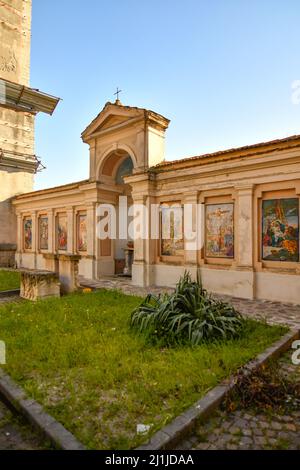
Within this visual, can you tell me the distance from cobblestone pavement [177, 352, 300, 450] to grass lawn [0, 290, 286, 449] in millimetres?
314

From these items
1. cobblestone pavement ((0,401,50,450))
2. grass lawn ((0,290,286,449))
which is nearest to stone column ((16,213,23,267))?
grass lawn ((0,290,286,449))

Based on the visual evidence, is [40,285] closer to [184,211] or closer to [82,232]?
[184,211]

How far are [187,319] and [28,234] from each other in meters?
16.0

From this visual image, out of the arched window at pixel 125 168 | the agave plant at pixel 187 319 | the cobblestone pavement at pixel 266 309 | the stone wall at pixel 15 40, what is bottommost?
the cobblestone pavement at pixel 266 309

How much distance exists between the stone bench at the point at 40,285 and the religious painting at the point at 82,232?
550 centimetres

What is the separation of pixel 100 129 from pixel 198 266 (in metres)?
8.26

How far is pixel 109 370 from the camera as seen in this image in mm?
4051

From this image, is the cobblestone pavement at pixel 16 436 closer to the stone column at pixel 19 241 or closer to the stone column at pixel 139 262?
the stone column at pixel 139 262

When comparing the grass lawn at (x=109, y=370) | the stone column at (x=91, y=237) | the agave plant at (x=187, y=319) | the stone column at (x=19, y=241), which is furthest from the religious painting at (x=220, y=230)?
the stone column at (x=19, y=241)

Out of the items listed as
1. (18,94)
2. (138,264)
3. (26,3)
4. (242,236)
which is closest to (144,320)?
(242,236)

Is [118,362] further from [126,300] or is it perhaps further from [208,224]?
[208,224]

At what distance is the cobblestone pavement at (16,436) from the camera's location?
109 inches

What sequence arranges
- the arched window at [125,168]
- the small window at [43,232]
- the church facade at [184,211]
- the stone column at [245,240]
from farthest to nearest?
1. the small window at [43,232]
2. the arched window at [125,168]
3. the stone column at [245,240]
4. the church facade at [184,211]

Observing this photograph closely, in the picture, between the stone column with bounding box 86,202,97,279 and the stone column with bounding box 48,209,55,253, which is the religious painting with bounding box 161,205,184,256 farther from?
the stone column with bounding box 48,209,55,253
